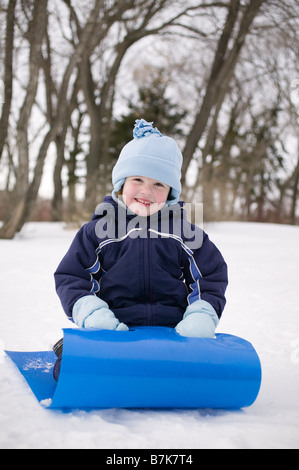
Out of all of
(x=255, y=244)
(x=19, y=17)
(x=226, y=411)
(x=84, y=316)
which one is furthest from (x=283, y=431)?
(x=19, y=17)

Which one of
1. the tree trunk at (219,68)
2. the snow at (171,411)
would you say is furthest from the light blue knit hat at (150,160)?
the tree trunk at (219,68)

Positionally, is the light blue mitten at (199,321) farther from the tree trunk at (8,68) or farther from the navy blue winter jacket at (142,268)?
the tree trunk at (8,68)

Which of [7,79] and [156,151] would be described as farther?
[7,79]

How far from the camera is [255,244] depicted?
308 inches

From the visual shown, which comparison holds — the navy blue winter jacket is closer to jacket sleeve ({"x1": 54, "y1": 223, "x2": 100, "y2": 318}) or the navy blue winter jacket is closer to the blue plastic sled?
jacket sleeve ({"x1": 54, "y1": 223, "x2": 100, "y2": 318})

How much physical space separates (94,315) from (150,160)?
2.42 feet

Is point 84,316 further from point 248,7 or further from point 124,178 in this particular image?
point 248,7

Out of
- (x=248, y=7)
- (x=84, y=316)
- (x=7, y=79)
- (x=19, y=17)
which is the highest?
(x=248, y=7)

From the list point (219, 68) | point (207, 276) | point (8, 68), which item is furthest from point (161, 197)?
point (219, 68)

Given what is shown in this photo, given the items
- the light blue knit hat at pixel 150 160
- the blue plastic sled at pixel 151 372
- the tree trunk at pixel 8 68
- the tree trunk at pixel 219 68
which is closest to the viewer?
the blue plastic sled at pixel 151 372

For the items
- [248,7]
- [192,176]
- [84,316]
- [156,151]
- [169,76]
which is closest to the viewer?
[84,316]

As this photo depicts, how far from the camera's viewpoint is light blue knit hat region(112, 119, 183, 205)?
211cm

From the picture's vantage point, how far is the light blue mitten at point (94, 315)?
6.07ft

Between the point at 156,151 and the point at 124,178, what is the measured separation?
0.20 metres
